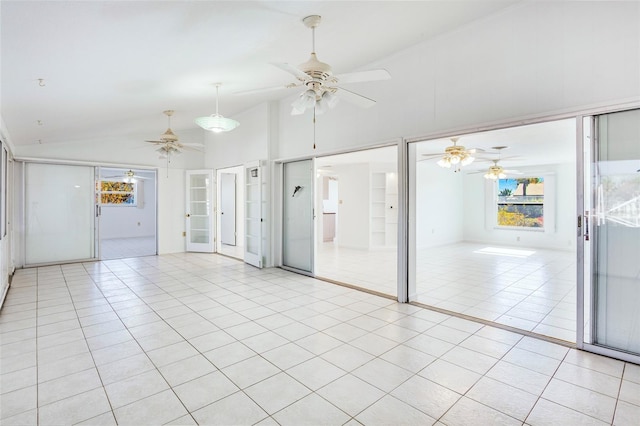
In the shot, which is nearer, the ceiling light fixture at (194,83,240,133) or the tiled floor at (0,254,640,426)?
the tiled floor at (0,254,640,426)

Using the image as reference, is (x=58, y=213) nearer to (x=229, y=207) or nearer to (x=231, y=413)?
(x=229, y=207)

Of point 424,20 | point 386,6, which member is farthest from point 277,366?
point 424,20

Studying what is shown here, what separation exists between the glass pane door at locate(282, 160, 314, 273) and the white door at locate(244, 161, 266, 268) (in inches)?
17.8

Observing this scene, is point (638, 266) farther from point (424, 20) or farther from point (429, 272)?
point (429, 272)

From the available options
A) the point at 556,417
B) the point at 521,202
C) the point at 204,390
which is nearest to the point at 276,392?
the point at 204,390

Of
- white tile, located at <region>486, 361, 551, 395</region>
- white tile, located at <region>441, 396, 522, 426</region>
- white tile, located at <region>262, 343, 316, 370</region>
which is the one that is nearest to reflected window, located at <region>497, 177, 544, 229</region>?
white tile, located at <region>486, 361, 551, 395</region>

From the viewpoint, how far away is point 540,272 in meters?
5.94

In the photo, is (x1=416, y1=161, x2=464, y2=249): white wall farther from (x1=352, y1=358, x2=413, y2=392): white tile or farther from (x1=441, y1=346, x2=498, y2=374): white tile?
(x1=352, y1=358, x2=413, y2=392): white tile

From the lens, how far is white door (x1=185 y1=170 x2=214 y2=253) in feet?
26.8

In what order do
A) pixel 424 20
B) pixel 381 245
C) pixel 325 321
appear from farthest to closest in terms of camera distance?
pixel 381 245 → pixel 325 321 → pixel 424 20

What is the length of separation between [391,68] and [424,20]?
0.89m

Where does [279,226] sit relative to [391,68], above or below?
below

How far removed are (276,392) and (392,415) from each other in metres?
0.76

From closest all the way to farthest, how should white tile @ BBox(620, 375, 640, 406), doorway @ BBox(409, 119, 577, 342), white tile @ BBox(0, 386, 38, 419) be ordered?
white tile @ BBox(0, 386, 38, 419) < white tile @ BBox(620, 375, 640, 406) < doorway @ BBox(409, 119, 577, 342)
